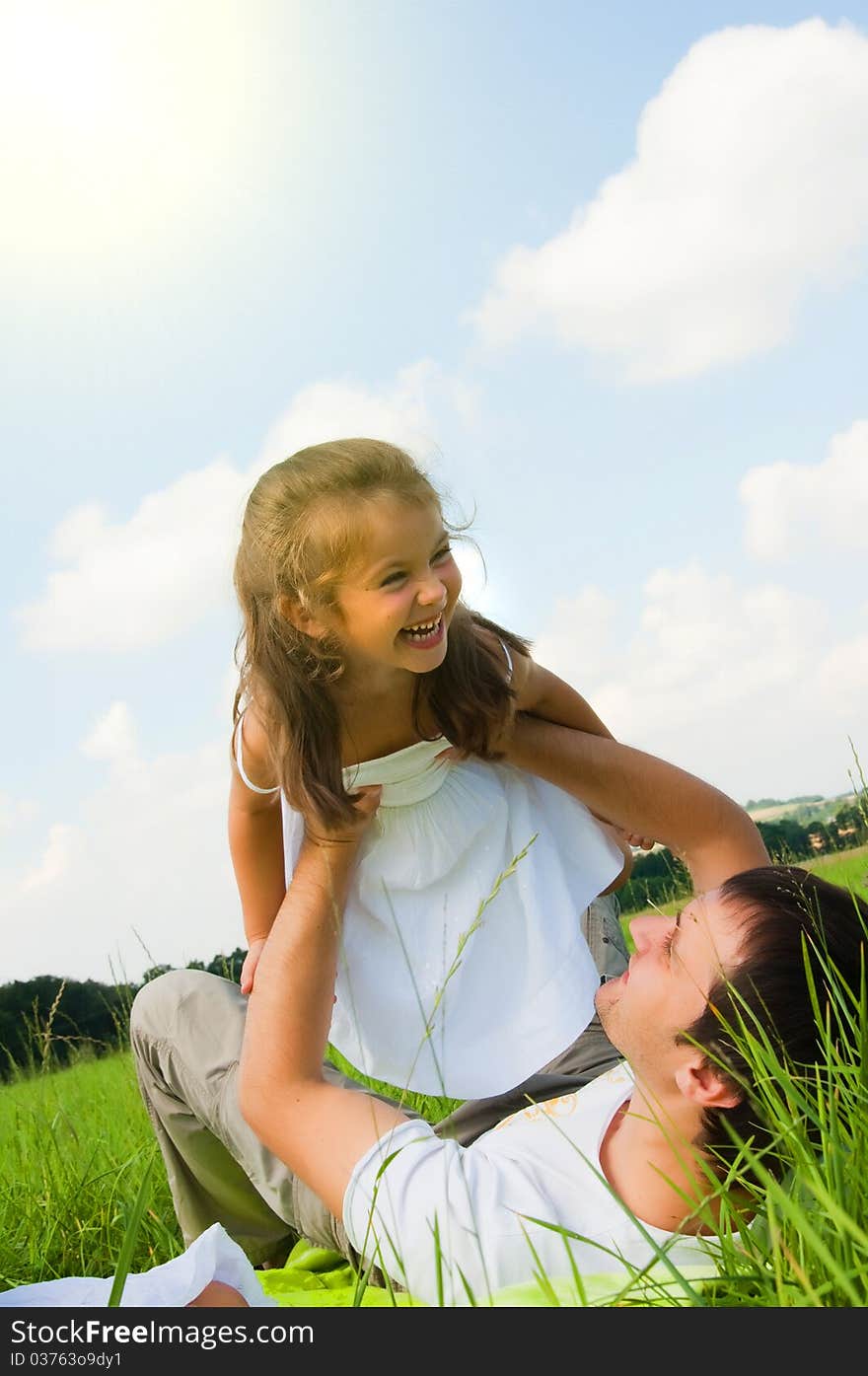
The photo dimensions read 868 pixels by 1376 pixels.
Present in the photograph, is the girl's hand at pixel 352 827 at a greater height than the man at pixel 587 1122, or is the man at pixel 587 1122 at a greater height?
the girl's hand at pixel 352 827

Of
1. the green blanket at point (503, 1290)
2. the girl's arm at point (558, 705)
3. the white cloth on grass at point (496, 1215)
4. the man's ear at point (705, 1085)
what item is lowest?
the green blanket at point (503, 1290)

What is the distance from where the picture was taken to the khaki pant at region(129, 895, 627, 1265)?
2.99 meters

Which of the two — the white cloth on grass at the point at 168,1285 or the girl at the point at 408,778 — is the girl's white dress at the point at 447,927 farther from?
the white cloth on grass at the point at 168,1285

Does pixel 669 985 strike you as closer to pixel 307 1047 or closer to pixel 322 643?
pixel 307 1047

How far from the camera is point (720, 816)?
3.13 m

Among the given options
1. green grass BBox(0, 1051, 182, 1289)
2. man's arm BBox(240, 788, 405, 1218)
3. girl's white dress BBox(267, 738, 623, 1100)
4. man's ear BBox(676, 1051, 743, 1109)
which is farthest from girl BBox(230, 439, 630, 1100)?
man's ear BBox(676, 1051, 743, 1109)

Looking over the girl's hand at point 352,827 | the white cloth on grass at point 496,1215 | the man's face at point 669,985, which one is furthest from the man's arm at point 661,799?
the white cloth on grass at point 496,1215

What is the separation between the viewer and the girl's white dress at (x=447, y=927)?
10.0ft

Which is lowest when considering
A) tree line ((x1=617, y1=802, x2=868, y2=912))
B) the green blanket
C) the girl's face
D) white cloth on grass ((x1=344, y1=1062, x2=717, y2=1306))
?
the green blanket

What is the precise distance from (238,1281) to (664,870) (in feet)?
11.4

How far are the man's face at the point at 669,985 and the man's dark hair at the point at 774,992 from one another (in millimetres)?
24

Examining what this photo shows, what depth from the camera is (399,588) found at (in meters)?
2.91

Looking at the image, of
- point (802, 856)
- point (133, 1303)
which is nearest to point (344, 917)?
point (133, 1303)

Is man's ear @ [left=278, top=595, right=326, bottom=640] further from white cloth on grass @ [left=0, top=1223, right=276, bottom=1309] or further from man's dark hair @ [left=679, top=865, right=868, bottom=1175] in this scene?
white cloth on grass @ [left=0, top=1223, right=276, bottom=1309]
